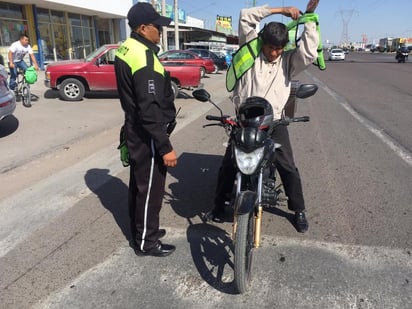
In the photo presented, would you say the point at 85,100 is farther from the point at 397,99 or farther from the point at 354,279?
the point at 354,279

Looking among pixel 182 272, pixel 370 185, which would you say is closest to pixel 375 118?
pixel 370 185

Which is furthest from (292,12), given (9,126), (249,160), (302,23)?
(9,126)

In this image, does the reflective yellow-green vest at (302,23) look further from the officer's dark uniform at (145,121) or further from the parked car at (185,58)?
the parked car at (185,58)

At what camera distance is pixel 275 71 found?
3.55 m

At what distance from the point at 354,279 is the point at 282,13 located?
2304mm

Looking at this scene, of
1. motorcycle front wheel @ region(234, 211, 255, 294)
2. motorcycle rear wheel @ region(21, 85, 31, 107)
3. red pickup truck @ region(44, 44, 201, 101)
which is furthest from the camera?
red pickup truck @ region(44, 44, 201, 101)

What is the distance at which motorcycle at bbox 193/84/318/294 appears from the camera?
271cm

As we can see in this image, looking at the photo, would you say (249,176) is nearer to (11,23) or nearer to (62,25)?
(11,23)

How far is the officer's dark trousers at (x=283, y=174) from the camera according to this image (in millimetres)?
3691

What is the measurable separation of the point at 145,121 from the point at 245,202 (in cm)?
92

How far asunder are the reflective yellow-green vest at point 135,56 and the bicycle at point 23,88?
9139mm

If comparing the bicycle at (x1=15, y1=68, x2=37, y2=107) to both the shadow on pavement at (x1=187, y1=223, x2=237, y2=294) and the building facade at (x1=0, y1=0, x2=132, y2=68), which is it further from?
the shadow on pavement at (x1=187, y1=223, x2=237, y2=294)

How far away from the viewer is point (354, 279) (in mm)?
3014

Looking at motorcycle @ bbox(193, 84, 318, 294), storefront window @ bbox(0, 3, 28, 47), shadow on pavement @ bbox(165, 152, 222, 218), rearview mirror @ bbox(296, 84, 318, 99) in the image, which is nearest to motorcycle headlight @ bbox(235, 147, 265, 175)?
motorcycle @ bbox(193, 84, 318, 294)
